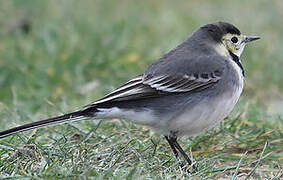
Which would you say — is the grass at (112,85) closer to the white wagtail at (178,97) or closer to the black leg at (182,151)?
the black leg at (182,151)

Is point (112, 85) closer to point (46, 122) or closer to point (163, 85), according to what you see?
point (163, 85)

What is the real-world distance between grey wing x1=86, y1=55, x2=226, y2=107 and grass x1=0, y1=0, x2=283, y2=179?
48 centimetres

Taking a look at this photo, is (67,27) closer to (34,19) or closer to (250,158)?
(34,19)

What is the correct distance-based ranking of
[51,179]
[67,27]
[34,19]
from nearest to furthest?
[51,179] → [67,27] → [34,19]

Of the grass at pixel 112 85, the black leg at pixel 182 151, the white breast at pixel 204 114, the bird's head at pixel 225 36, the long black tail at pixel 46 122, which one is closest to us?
the grass at pixel 112 85

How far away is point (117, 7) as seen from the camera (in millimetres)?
13648

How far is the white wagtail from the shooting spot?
5777 mm

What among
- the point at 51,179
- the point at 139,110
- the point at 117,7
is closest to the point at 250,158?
the point at 139,110

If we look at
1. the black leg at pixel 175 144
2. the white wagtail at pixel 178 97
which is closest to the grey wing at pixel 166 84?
the white wagtail at pixel 178 97

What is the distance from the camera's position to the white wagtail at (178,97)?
578 centimetres

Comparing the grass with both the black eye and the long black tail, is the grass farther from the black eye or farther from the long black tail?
Result: the black eye

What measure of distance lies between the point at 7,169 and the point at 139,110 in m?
1.47

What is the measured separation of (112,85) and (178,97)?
323 cm

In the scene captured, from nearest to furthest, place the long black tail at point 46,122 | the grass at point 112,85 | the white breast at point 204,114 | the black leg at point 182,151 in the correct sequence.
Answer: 1. the grass at point 112,85
2. the long black tail at point 46,122
3. the white breast at point 204,114
4. the black leg at point 182,151
